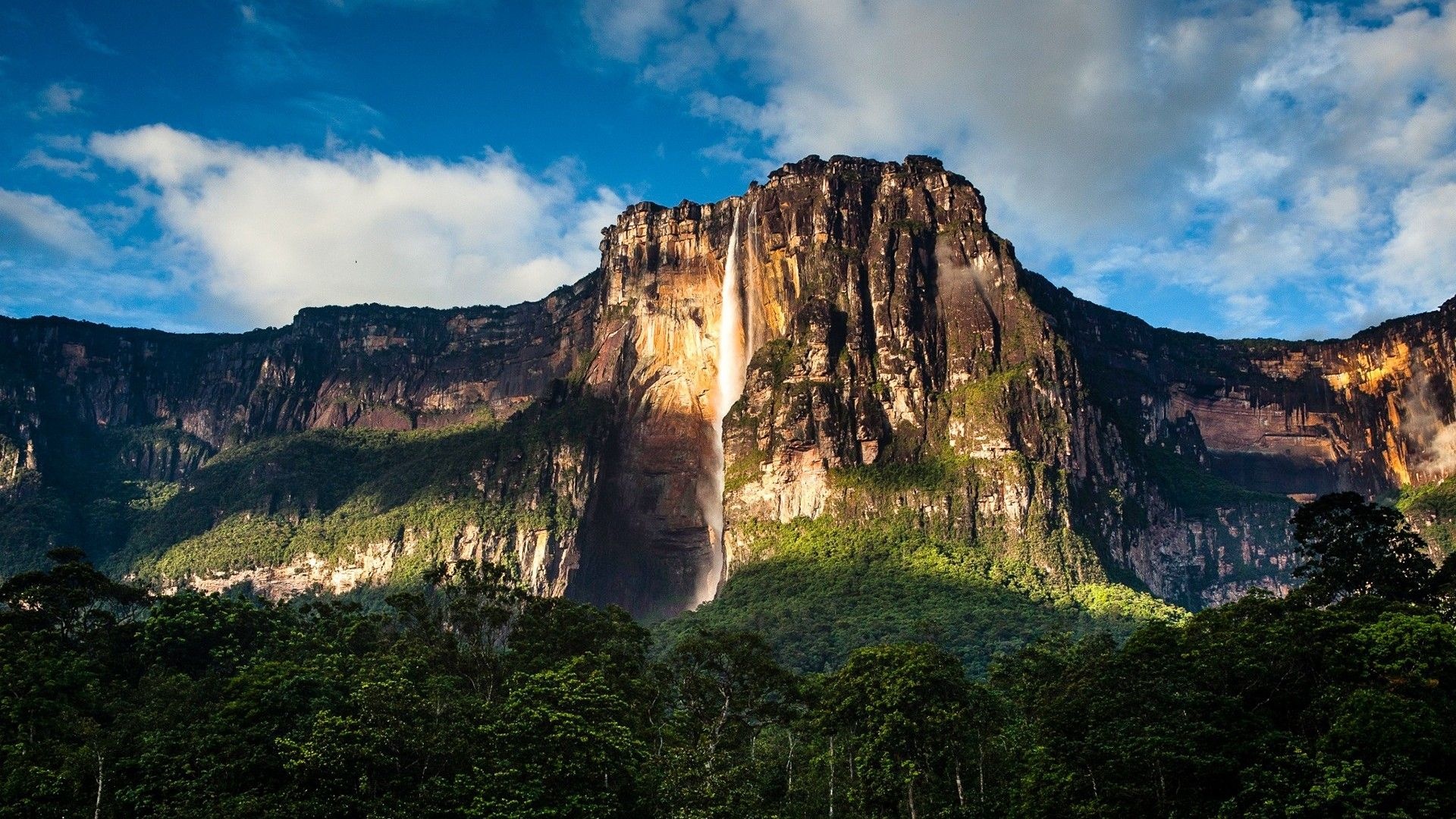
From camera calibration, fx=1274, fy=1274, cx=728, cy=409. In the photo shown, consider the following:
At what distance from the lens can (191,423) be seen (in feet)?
565

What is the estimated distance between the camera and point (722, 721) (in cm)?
4669

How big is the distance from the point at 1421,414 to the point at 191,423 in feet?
485

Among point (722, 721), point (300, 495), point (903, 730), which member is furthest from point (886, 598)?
point (300, 495)

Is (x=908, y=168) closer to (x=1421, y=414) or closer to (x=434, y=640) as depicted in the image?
(x=1421, y=414)

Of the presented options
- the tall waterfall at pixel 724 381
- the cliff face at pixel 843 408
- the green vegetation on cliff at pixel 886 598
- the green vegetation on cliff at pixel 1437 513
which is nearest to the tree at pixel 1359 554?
the green vegetation on cliff at pixel 886 598

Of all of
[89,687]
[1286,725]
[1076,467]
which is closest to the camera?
[1286,725]

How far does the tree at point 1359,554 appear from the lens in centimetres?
5128

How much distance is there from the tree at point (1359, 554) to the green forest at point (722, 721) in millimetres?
186

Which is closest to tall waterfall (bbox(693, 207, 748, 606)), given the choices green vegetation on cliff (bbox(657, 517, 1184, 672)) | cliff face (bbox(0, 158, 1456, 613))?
cliff face (bbox(0, 158, 1456, 613))

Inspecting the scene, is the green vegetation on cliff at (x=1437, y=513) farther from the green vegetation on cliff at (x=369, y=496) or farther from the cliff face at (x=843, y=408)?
the green vegetation on cliff at (x=369, y=496)

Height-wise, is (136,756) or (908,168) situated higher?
(908,168)

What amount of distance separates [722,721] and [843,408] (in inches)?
2568

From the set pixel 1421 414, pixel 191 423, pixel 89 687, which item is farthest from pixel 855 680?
pixel 191 423

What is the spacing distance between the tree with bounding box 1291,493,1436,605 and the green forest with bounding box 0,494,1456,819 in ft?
0.61
